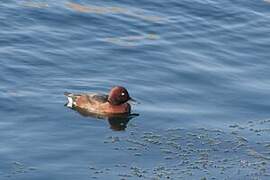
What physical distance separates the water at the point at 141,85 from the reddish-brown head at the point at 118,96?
0.38m

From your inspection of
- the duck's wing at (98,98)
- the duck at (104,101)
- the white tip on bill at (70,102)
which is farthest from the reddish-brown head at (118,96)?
the white tip on bill at (70,102)

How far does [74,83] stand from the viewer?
22547 millimetres

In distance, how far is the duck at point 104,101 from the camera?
21000mm

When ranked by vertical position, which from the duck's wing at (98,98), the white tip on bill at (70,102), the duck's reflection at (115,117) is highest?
the duck's wing at (98,98)

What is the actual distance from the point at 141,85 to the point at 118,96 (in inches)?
63.3

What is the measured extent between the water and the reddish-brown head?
1.24ft

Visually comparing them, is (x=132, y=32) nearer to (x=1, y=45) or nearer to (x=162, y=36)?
(x=162, y=36)

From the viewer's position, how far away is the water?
17.8 metres

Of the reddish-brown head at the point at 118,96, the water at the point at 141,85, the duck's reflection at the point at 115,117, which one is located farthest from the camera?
the reddish-brown head at the point at 118,96

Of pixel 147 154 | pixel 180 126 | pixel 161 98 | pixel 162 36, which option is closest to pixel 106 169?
pixel 147 154

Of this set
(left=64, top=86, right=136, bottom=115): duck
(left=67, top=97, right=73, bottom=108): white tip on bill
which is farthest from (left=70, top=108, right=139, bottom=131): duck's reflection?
(left=67, top=97, right=73, bottom=108): white tip on bill

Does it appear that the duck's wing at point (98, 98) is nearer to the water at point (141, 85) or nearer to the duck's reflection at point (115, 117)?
the duck's reflection at point (115, 117)

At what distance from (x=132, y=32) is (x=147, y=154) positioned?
32.0 ft

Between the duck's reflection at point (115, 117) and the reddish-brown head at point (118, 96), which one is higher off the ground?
the reddish-brown head at point (118, 96)
